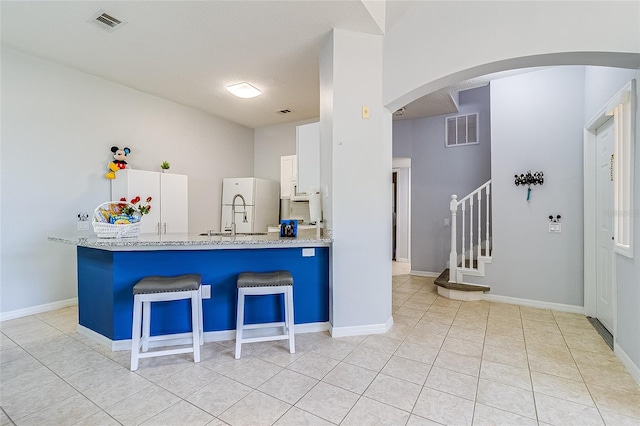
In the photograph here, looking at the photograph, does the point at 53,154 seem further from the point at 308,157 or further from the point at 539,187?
the point at 539,187

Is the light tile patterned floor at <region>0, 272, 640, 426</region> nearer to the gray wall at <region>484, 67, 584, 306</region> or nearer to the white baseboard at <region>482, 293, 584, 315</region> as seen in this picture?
the white baseboard at <region>482, 293, 584, 315</region>

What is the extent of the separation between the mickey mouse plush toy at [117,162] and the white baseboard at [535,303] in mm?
5496

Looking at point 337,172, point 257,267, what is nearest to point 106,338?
point 257,267

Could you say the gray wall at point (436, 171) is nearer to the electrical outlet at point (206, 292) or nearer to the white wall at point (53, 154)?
the electrical outlet at point (206, 292)

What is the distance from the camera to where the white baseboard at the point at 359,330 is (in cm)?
295

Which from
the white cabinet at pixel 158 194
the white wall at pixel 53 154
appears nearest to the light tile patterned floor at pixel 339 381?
the white wall at pixel 53 154

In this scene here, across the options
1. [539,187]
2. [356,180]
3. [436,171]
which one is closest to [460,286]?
[539,187]

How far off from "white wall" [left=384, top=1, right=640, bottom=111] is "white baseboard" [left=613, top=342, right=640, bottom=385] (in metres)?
2.28

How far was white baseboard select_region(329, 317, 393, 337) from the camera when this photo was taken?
2947 mm

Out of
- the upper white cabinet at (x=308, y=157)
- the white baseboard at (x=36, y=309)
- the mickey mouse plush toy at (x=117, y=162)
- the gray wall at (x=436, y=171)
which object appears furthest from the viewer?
the gray wall at (x=436, y=171)

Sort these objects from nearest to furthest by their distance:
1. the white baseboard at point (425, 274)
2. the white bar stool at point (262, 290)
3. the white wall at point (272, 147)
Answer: the white bar stool at point (262, 290), the white baseboard at point (425, 274), the white wall at point (272, 147)

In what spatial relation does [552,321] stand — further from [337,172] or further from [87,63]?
[87,63]

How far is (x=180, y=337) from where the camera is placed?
2.75 metres

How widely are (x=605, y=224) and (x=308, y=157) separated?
3380 millimetres
